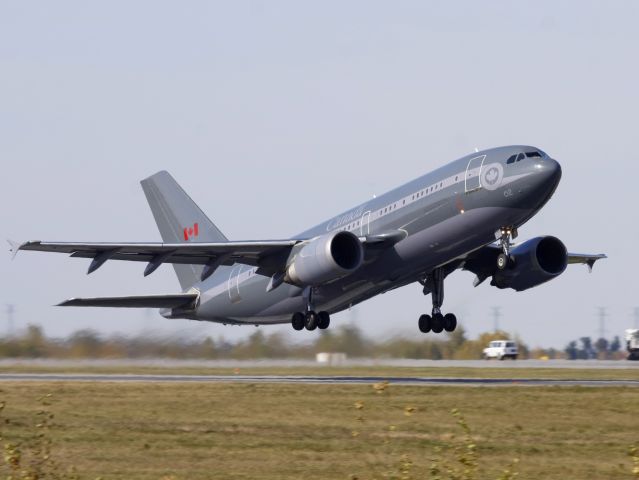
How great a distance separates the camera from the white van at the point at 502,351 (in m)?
70.7

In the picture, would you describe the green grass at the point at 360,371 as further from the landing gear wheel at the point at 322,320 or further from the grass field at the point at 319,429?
the grass field at the point at 319,429

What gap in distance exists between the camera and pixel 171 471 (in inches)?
816

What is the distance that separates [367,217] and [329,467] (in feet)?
56.9

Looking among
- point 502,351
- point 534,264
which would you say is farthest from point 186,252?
point 502,351

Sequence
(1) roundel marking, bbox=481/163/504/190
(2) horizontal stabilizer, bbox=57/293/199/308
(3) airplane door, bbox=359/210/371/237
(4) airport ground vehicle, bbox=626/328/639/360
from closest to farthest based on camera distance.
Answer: (1) roundel marking, bbox=481/163/504/190 < (3) airplane door, bbox=359/210/371/237 < (2) horizontal stabilizer, bbox=57/293/199/308 < (4) airport ground vehicle, bbox=626/328/639/360

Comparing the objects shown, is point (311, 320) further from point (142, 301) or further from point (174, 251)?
point (142, 301)

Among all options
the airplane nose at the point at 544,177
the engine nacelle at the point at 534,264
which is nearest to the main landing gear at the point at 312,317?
the engine nacelle at the point at 534,264

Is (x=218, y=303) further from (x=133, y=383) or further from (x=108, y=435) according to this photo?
(x=108, y=435)

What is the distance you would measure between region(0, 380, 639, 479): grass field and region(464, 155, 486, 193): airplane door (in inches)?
242

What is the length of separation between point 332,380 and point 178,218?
14.3m

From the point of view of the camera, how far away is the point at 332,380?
37.3m

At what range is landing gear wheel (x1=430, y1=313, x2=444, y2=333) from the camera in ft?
134

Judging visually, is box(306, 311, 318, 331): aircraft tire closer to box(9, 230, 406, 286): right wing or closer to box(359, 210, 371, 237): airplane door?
box(9, 230, 406, 286): right wing

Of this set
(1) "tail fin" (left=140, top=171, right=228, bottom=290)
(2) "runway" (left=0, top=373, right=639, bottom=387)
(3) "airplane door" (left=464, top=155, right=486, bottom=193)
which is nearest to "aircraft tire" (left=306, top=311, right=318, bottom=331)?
(2) "runway" (left=0, top=373, right=639, bottom=387)
